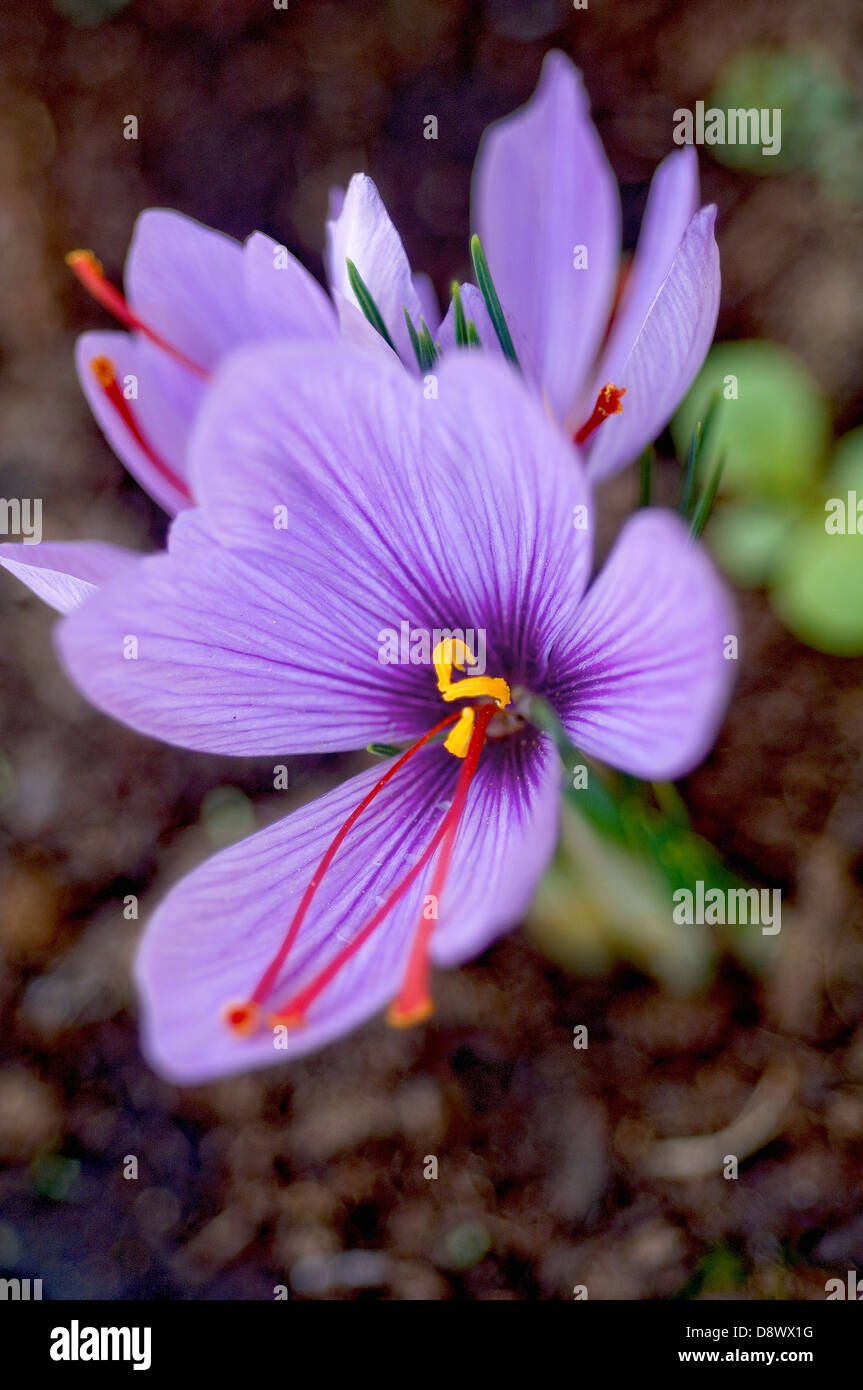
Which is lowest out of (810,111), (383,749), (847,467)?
(383,749)

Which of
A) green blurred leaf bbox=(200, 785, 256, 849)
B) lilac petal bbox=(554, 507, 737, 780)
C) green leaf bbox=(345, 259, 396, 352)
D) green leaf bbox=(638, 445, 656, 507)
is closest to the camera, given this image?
lilac petal bbox=(554, 507, 737, 780)

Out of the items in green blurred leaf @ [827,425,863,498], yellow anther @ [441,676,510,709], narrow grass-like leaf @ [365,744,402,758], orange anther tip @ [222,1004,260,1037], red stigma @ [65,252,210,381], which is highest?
green blurred leaf @ [827,425,863,498]

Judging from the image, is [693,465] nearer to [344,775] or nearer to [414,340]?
[414,340]

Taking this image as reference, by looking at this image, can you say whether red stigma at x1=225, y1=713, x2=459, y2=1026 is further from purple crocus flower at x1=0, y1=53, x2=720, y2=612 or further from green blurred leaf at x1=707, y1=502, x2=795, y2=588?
green blurred leaf at x1=707, y1=502, x2=795, y2=588

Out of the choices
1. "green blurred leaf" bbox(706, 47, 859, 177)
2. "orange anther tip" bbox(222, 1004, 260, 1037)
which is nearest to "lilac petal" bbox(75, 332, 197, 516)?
"orange anther tip" bbox(222, 1004, 260, 1037)

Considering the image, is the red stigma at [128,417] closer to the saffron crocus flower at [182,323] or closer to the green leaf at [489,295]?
the saffron crocus flower at [182,323]

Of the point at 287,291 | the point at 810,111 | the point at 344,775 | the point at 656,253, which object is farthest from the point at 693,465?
the point at 810,111

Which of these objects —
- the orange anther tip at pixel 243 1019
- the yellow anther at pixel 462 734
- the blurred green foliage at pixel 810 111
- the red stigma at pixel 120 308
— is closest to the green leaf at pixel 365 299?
the red stigma at pixel 120 308

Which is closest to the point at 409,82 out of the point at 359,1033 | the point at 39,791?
the point at 39,791
